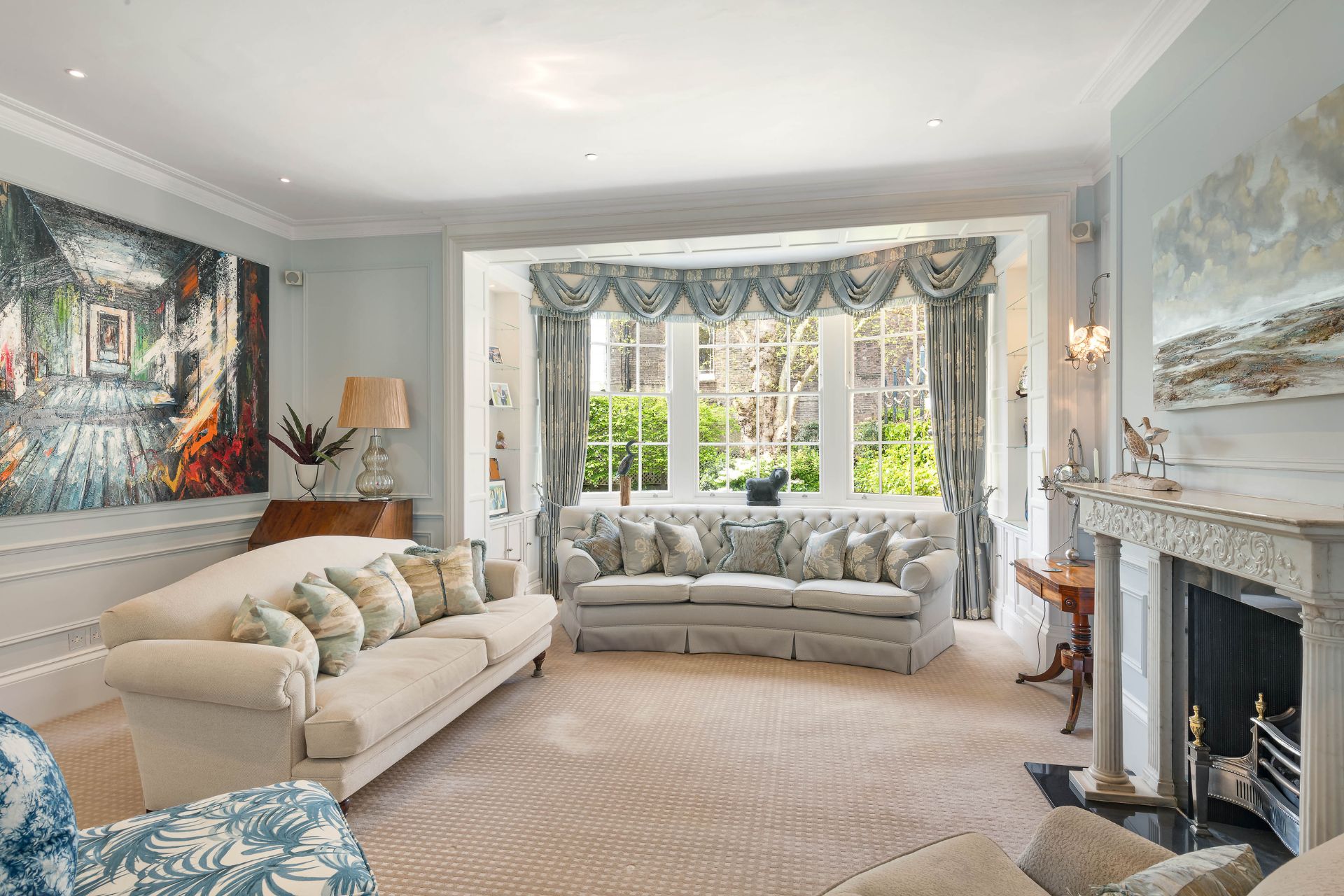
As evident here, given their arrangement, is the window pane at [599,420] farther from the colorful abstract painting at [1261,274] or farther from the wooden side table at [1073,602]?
the colorful abstract painting at [1261,274]

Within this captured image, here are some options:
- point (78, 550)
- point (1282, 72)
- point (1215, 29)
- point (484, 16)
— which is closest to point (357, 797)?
point (78, 550)

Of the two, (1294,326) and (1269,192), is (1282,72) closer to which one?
(1269,192)

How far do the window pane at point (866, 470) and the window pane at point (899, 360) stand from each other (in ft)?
1.80

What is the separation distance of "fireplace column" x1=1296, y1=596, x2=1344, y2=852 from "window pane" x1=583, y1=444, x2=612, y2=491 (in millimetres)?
4983

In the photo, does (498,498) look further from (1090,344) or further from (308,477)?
(1090,344)

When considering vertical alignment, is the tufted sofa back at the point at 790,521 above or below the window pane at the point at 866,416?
below

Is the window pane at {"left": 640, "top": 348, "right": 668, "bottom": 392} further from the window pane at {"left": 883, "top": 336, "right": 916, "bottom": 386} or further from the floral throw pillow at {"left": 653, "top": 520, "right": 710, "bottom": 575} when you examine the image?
the window pane at {"left": 883, "top": 336, "right": 916, "bottom": 386}

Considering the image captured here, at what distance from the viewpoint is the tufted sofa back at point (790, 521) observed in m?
4.72

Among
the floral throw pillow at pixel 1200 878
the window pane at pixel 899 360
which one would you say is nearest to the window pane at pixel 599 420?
the window pane at pixel 899 360

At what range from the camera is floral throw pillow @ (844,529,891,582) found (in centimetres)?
452

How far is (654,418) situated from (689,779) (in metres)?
3.75

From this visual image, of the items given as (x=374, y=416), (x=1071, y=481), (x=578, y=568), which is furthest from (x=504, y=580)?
(x=1071, y=481)

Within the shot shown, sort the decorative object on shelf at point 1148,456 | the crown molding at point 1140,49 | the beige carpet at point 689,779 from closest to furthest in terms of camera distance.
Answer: the beige carpet at point 689,779
the decorative object on shelf at point 1148,456
the crown molding at point 1140,49

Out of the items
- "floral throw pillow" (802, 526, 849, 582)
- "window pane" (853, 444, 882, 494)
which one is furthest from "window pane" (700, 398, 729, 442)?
"floral throw pillow" (802, 526, 849, 582)
